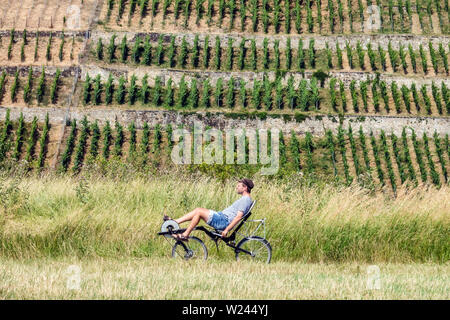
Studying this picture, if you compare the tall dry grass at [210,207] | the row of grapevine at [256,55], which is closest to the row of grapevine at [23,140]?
the row of grapevine at [256,55]

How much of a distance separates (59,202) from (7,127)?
30.6 m

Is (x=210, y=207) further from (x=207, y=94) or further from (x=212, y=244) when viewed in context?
(x=207, y=94)

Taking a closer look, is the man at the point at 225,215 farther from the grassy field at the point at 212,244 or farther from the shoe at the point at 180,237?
the grassy field at the point at 212,244

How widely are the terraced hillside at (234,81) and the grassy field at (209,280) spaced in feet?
85.6

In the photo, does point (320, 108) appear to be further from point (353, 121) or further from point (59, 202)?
point (59, 202)

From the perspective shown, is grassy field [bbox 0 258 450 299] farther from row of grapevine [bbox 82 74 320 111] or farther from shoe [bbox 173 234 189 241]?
row of grapevine [bbox 82 74 320 111]

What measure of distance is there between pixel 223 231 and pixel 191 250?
0.60 meters

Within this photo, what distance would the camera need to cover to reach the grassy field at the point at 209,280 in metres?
7.50

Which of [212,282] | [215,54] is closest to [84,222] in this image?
[212,282]

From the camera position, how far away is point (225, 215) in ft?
33.6

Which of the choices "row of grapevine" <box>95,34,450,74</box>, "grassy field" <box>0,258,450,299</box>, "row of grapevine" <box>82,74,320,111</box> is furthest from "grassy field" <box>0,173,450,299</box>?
"row of grapevine" <box>95,34,450,74</box>

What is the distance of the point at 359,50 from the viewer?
46.2 meters

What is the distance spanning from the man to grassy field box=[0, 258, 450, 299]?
0.57 metres

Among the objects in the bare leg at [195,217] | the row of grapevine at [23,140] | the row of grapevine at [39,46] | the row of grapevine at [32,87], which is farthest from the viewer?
the row of grapevine at [39,46]
